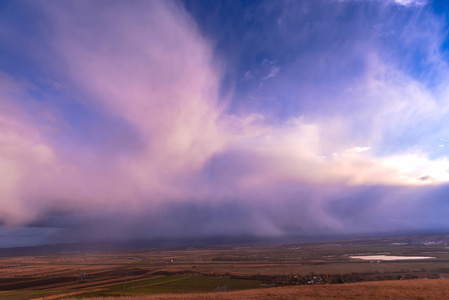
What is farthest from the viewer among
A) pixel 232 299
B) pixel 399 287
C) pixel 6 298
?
pixel 6 298

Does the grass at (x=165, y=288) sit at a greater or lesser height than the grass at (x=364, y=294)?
lesser

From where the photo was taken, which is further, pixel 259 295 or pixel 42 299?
pixel 42 299

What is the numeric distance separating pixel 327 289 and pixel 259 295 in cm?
1110

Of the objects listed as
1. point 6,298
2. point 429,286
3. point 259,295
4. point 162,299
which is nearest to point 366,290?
point 429,286

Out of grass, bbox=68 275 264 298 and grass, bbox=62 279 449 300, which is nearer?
grass, bbox=62 279 449 300

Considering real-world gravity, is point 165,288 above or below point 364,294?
below

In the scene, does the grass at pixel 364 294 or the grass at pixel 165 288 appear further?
the grass at pixel 165 288

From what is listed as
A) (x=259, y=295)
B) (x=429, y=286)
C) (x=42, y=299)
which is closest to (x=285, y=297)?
(x=259, y=295)

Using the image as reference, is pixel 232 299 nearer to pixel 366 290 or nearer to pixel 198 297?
pixel 198 297

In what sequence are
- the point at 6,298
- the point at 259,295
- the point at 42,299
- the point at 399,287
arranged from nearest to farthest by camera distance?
the point at 259,295 < the point at 399,287 < the point at 42,299 < the point at 6,298

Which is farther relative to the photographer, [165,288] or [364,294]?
[165,288]

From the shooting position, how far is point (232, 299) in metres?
36.6

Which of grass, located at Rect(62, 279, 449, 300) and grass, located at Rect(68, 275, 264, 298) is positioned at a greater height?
grass, located at Rect(62, 279, 449, 300)

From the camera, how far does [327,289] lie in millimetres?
42438
